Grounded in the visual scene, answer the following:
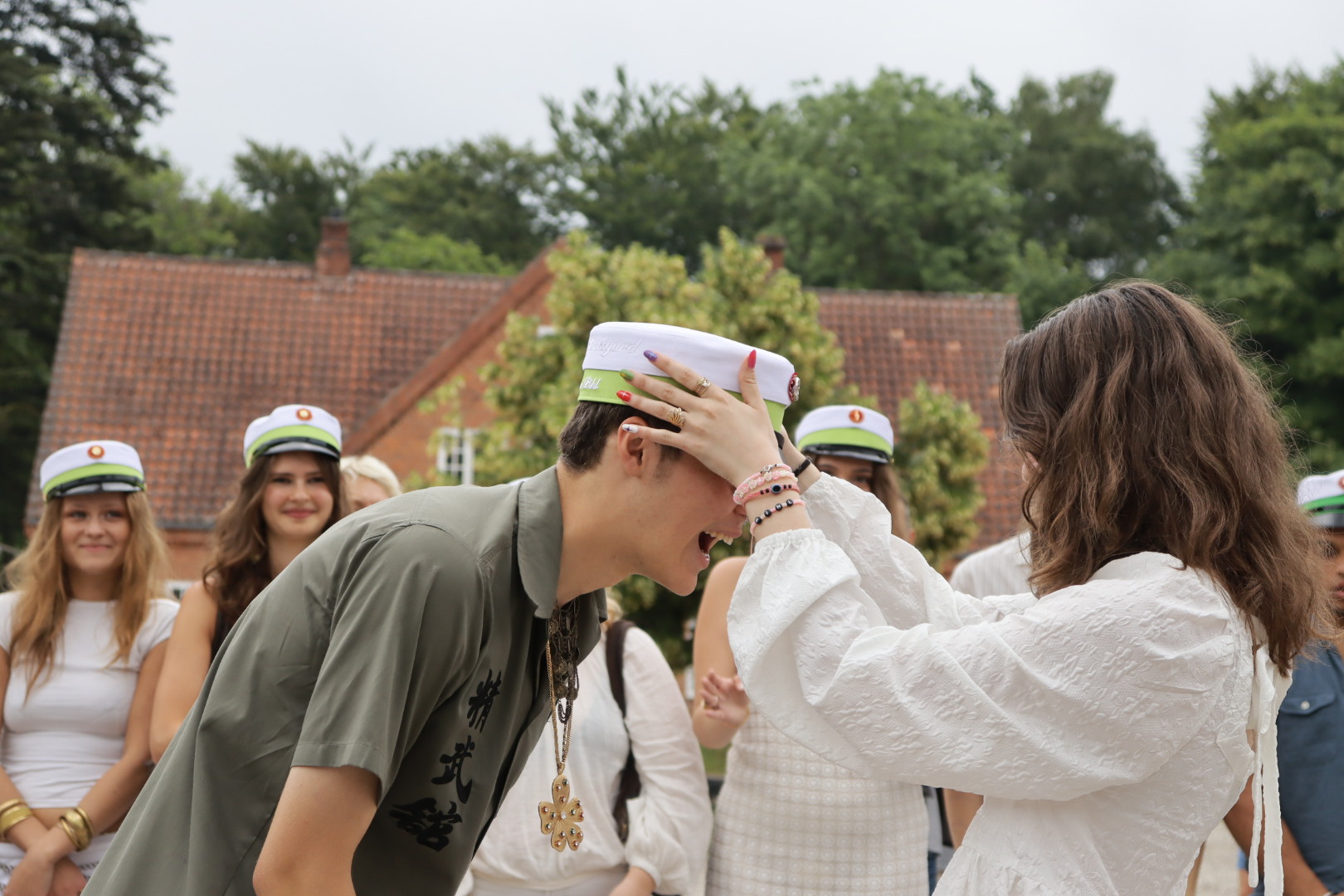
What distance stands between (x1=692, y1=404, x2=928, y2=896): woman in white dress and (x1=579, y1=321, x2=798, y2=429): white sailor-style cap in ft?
5.72

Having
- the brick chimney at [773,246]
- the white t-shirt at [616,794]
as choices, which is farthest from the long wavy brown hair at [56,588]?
the brick chimney at [773,246]

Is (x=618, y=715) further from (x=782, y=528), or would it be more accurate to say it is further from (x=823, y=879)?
(x=782, y=528)

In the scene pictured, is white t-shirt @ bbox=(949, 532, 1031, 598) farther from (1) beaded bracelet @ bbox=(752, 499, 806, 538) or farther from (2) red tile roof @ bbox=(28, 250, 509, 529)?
(2) red tile roof @ bbox=(28, 250, 509, 529)

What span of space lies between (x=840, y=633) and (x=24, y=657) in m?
3.53

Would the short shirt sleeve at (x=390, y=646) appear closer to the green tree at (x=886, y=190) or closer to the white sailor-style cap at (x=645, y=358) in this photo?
the white sailor-style cap at (x=645, y=358)

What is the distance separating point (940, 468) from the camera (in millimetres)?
16828

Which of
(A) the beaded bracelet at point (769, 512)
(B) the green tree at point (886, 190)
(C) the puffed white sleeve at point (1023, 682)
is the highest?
(B) the green tree at point (886, 190)

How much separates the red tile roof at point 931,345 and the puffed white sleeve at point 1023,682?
901 inches

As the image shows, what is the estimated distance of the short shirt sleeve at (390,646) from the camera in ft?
6.63

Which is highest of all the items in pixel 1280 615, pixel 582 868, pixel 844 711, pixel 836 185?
pixel 836 185

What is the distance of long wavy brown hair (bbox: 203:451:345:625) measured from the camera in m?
4.60

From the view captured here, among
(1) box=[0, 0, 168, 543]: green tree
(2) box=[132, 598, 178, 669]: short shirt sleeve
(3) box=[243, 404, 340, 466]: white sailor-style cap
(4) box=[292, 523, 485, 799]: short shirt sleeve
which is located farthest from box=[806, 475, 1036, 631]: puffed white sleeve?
(1) box=[0, 0, 168, 543]: green tree

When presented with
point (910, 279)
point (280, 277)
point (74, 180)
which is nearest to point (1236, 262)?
point (910, 279)

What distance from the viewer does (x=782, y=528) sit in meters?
2.38
